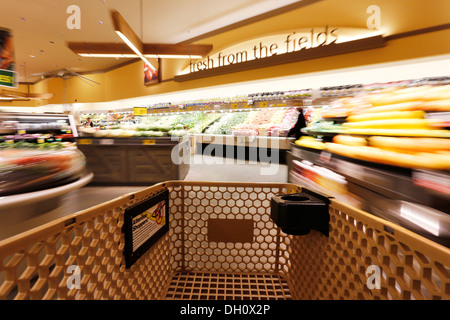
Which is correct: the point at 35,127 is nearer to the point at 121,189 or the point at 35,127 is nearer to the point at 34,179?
the point at 121,189

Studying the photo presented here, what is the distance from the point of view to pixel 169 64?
839 centimetres

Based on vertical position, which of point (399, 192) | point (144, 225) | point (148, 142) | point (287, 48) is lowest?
point (144, 225)

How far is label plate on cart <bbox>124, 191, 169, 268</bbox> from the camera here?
948 millimetres

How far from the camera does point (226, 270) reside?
1483 mm

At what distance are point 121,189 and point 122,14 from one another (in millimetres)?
5034

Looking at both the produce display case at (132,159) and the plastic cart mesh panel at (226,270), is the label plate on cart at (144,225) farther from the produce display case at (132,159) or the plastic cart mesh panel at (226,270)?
the produce display case at (132,159)

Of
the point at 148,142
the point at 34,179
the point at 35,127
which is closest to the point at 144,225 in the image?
the point at 34,179

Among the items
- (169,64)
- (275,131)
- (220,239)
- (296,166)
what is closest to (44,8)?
(169,64)

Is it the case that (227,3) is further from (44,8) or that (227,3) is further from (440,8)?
(44,8)

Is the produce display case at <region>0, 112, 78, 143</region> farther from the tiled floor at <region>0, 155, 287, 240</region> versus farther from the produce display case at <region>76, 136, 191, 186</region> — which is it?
the tiled floor at <region>0, 155, 287, 240</region>

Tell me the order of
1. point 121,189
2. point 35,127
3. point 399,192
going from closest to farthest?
point 399,192 → point 121,189 → point 35,127

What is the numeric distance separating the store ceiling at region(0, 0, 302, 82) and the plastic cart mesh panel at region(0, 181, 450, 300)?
6084 millimetres

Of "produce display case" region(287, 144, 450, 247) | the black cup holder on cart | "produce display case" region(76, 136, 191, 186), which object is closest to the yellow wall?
"produce display case" region(76, 136, 191, 186)

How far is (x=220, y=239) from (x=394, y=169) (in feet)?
3.60
